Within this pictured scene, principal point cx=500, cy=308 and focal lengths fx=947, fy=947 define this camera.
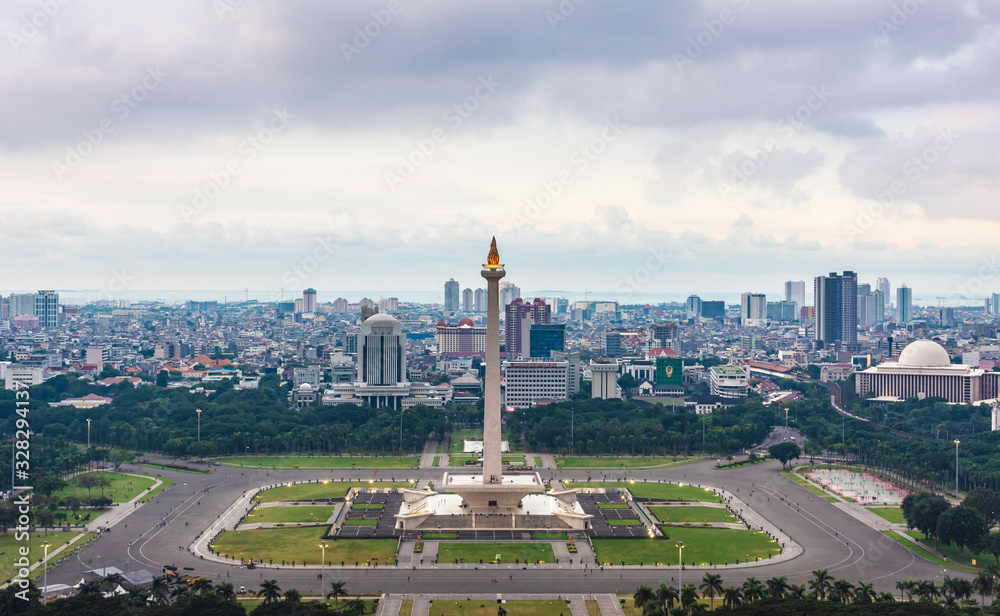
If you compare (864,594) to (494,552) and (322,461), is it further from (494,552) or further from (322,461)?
(322,461)

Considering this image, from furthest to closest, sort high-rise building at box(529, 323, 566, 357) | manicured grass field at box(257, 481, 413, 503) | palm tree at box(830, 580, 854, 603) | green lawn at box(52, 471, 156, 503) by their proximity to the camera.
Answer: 1. high-rise building at box(529, 323, 566, 357)
2. manicured grass field at box(257, 481, 413, 503)
3. green lawn at box(52, 471, 156, 503)
4. palm tree at box(830, 580, 854, 603)

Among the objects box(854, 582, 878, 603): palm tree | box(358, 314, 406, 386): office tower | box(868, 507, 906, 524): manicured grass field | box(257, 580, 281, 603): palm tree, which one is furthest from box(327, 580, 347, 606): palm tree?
box(358, 314, 406, 386): office tower

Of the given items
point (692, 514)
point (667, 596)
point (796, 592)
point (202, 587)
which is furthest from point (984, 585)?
point (202, 587)

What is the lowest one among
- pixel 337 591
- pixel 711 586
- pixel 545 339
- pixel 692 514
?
pixel 692 514

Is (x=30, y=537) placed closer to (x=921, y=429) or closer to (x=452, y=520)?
(x=452, y=520)

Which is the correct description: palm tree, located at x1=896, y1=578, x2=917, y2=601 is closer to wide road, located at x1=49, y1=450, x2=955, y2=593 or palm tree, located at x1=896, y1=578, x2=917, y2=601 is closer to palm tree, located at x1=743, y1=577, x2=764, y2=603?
wide road, located at x1=49, y1=450, x2=955, y2=593
